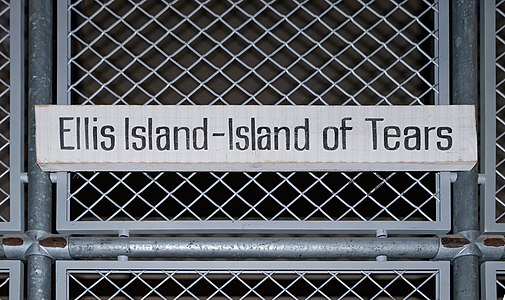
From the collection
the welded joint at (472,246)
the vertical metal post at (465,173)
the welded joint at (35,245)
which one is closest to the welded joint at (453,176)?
the vertical metal post at (465,173)

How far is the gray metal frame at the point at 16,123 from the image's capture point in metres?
1.30

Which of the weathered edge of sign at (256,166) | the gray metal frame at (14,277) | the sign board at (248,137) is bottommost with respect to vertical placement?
the gray metal frame at (14,277)

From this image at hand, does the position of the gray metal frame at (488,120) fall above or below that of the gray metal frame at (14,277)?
above

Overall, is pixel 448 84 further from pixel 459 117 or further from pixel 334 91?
pixel 334 91

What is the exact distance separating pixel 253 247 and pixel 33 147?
47cm

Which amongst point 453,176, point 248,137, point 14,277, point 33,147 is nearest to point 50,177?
point 33,147

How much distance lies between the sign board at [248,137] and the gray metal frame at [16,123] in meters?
0.12

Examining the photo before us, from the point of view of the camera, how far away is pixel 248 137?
48.2 inches

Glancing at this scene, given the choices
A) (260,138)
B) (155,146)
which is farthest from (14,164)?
(260,138)

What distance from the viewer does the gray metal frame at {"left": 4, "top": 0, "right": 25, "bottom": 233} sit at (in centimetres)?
130

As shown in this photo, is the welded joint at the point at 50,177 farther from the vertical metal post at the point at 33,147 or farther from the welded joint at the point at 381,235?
the welded joint at the point at 381,235

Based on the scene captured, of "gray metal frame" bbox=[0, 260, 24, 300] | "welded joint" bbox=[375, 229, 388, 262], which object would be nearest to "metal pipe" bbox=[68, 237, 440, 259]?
"welded joint" bbox=[375, 229, 388, 262]

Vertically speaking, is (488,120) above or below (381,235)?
above

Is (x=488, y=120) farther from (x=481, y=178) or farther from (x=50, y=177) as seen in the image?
(x=50, y=177)
